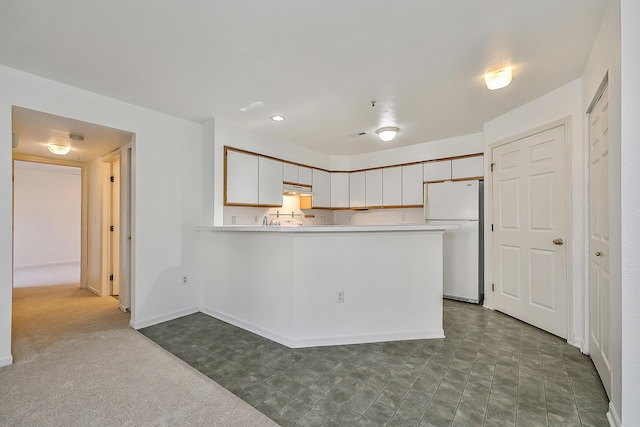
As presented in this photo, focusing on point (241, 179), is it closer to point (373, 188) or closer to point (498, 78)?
point (373, 188)

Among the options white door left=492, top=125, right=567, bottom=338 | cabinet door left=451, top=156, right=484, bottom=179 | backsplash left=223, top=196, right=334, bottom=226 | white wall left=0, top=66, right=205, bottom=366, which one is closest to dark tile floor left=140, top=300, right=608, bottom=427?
white door left=492, top=125, right=567, bottom=338

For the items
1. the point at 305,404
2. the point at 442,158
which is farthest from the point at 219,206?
the point at 442,158

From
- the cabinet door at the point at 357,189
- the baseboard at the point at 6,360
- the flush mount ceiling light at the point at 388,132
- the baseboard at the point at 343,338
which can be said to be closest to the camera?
the baseboard at the point at 6,360

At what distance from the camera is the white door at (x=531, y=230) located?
2768mm

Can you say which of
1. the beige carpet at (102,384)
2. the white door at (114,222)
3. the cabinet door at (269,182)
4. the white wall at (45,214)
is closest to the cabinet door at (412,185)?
the cabinet door at (269,182)

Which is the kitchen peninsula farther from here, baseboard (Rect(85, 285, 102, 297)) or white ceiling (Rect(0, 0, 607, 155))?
baseboard (Rect(85, 285, 102, 297))

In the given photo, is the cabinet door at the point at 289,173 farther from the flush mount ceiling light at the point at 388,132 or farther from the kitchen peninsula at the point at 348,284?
the kitchen peninsula at the point at 348,284

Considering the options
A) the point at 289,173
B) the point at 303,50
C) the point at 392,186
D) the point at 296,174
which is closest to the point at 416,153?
the point at 392,186

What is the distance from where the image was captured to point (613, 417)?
5.10 feet

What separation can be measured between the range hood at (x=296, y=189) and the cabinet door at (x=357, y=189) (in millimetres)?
934

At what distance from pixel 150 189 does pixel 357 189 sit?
347cm

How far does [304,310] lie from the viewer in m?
2.60

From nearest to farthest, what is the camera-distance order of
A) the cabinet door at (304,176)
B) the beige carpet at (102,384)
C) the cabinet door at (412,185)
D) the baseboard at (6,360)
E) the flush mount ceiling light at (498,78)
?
the beige carpet at (102,384) → the baseboard at (6,360) → the flush mount ceiling light at (498,78) → the cabinet door at (412,185) → the cabinet door at (304,176)

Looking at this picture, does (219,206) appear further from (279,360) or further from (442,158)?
(442,158)
